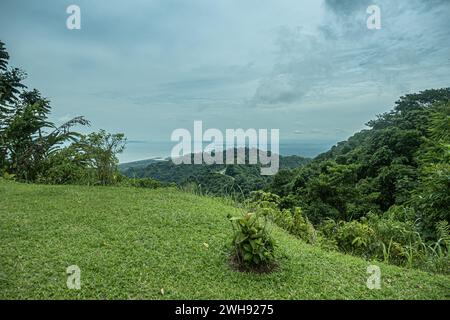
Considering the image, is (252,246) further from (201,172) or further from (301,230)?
(201,172)

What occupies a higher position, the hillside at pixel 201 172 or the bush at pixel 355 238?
the hillside at pixel 201 172

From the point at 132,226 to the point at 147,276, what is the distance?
1231 mm

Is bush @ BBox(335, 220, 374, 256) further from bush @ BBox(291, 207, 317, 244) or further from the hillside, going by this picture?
→ the hillside

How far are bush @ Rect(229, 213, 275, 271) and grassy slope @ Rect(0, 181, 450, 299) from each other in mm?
131

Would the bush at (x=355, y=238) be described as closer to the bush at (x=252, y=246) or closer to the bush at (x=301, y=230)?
the bush at (x=301, y=230)

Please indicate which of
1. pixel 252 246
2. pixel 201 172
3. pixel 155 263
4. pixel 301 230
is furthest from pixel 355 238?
pixel 201 172

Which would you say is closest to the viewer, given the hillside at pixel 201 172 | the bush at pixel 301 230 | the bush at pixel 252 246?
the bush at pixel 252 246

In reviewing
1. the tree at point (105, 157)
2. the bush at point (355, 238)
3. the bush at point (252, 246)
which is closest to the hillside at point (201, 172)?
the tree at point (105, 157)

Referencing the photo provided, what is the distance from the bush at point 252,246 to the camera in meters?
3.05

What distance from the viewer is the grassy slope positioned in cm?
273

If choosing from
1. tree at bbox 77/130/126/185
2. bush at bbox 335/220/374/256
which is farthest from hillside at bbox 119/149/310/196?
bush at bbox 335/220/374/256

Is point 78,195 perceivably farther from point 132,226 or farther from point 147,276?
point 147,276

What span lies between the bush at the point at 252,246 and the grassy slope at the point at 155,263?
0.43ft
